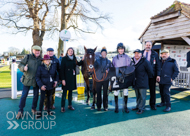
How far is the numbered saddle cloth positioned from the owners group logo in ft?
6.35

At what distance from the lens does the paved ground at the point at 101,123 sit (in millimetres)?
3231

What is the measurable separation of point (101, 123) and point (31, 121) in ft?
5.93

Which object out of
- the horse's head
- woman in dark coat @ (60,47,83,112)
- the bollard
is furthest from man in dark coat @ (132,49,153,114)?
the bollard

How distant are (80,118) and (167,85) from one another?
2.96m

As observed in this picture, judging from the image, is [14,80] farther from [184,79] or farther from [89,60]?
[184,79]

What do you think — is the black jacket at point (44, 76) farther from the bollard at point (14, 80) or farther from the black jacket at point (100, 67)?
the bollard at point (14, 80)

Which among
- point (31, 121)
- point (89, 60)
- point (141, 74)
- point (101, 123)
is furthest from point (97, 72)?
point (31, 121)

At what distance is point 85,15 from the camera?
15.0 metres

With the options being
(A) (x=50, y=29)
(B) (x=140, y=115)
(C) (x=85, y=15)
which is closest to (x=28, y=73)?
(B) (x=140, y=115)

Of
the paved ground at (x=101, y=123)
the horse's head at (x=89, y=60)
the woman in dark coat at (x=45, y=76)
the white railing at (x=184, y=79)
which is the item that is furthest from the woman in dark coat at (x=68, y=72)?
the white railing at (x=184, y=79)

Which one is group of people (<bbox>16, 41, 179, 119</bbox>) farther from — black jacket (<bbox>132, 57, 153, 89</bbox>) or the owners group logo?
the owners group logo

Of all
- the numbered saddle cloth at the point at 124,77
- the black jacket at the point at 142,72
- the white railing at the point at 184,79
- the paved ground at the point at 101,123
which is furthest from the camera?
the white railing at the point at 184,79

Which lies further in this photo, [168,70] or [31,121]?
[168,70]

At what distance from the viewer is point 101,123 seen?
12.2 ft
